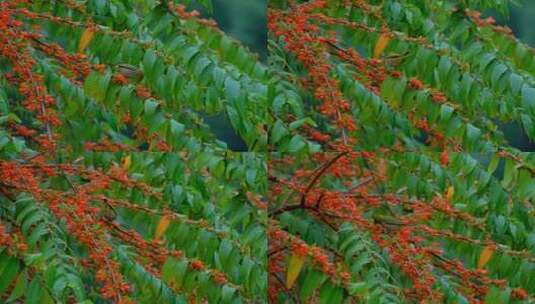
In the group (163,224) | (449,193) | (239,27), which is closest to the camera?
(163,224)

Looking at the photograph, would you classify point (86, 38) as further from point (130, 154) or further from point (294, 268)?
point (294, 268)

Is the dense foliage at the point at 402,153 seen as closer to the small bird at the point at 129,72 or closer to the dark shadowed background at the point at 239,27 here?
the dark shadowed background at the point at 239,27

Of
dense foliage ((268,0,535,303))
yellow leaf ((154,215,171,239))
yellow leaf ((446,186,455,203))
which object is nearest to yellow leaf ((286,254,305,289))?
dense foliage ((268,0,535,303))

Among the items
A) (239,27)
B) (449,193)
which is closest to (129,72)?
(239,27)

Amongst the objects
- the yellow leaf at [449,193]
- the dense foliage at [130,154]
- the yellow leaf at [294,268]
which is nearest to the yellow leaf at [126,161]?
the dense foliage at [130,154]

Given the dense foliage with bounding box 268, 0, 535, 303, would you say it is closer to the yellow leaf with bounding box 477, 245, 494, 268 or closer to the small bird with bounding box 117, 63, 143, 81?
the yellow leaf with bounding box 477, 245, 494, 268

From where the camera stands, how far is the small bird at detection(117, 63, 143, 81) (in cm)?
375

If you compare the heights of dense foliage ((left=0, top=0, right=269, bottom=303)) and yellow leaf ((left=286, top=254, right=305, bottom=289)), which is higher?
dense foliage ((left=0, top=0, right=269, bottom=303))

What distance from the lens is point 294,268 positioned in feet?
12.3

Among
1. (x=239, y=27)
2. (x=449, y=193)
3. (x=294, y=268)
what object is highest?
(x=239, y=27)

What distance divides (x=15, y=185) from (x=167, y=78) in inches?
20.5

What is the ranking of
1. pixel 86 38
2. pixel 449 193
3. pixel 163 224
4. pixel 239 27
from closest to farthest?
pixel 163 224 < pixel 86 38 < pixel 449 193 < pixel 239 27

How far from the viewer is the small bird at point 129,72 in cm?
375

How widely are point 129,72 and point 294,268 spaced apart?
0.76 metres
